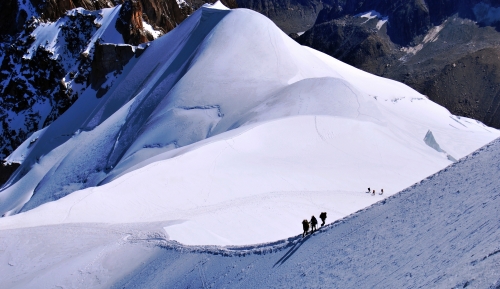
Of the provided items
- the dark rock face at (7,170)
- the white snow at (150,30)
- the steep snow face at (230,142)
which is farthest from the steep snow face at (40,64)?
the dark rock face at (7,170)

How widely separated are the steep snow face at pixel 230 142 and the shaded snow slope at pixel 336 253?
157 centimetres

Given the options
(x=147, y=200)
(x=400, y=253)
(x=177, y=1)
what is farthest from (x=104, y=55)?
(x=400, y=253)

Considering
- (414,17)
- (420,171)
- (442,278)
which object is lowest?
(414,17)

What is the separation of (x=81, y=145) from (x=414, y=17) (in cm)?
7086

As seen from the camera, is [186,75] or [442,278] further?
[186,75]

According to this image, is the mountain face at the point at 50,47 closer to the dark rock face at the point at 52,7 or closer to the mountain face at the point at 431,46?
the dark rock face at the point at 52,7

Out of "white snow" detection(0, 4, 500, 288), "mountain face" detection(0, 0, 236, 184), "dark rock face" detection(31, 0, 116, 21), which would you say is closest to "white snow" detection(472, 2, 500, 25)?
"white snow" detection(0, 4, 500, 288)

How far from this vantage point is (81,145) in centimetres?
4319

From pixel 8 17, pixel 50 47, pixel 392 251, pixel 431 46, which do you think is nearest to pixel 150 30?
pixel 50 47

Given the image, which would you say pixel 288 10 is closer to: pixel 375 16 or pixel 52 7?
pixel 375 16

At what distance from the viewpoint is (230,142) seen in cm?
2758

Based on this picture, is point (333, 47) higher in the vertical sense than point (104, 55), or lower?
lower

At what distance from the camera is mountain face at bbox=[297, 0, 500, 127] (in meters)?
68.5

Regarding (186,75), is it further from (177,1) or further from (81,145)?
(177,1)
